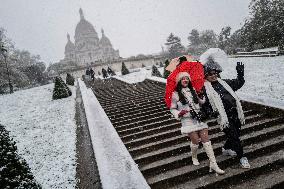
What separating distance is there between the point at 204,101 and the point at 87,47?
8897 centimetres

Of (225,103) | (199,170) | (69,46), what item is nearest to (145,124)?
(199,170)

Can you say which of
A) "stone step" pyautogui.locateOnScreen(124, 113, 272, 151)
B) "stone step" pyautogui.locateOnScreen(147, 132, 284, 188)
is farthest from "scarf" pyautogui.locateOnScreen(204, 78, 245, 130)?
"stone step" pyautogui.locateOnScreen(124, 113, 272, 151)

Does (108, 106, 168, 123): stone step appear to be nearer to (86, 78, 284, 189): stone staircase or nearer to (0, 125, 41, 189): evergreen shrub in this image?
(86, 78, 284, 189): stone staircase

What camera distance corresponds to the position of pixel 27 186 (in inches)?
190

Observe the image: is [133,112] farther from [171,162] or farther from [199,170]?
[199,170]

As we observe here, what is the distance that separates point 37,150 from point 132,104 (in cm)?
396

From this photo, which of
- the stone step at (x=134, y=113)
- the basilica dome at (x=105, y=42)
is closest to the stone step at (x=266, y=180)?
the stone step at (x=134, y=113)

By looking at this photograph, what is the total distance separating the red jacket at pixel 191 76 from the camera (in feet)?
17.2

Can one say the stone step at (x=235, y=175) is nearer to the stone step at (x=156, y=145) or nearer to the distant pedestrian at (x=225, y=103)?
the distant pedestrian at (x=225, y=103)

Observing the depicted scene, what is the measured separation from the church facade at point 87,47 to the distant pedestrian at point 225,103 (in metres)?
85.9

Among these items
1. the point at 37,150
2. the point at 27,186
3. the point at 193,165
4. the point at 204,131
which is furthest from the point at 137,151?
the point at 37,150

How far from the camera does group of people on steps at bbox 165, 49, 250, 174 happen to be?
202 inches

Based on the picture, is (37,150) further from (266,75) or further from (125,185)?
(266,75)

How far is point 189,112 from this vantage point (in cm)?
512
